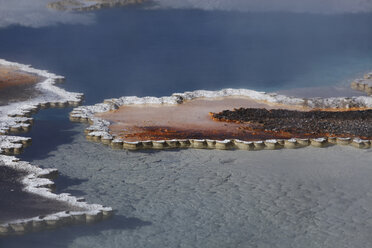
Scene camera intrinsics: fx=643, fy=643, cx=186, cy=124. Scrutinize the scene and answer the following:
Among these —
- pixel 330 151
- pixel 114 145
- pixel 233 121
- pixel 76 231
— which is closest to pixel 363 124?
pixel 330 151

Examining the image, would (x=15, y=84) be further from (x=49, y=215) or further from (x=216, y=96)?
(x=49, y=215)

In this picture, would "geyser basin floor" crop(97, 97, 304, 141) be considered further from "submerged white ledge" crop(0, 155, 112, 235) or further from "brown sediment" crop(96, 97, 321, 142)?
"submerged white ledge" crop(0, 155, 112, 235)

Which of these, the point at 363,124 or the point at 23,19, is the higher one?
the point at 23,19

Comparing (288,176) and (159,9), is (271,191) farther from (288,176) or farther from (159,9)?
(159,9)

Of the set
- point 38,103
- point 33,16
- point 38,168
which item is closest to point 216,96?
point 38,103

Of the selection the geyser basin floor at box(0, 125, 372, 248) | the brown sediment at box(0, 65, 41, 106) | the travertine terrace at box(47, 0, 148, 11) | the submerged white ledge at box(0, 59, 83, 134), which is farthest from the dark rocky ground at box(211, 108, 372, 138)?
the travertine terrace at box(47, 0, 148, 11)
